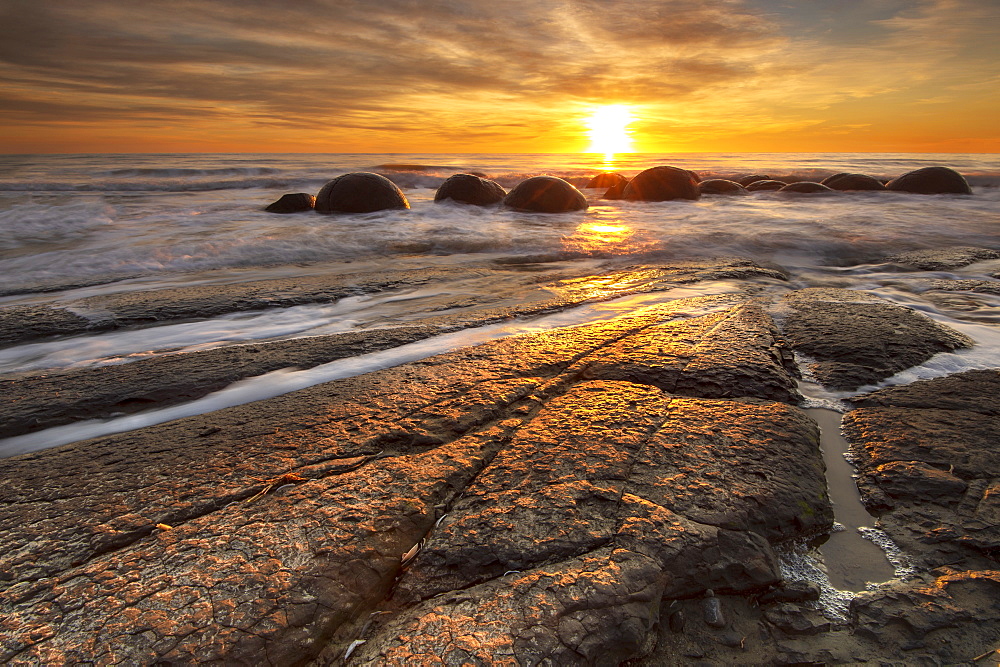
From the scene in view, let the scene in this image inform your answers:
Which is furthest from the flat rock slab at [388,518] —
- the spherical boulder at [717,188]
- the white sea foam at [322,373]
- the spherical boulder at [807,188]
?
the spherical boulder at [807,188]

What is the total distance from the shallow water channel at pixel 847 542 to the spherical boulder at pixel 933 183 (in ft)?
55.4

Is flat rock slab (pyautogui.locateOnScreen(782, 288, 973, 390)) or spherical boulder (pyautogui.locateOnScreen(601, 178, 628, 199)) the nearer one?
flat rock slab (pyautogui.locateOnScreen(782, 288, 973, 390))

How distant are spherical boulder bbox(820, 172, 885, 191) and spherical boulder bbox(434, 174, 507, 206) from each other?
35.8 feet

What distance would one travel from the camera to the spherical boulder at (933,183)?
14.4 meters

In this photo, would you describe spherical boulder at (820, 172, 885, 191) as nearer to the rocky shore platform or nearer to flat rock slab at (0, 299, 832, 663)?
the rocky shore platform

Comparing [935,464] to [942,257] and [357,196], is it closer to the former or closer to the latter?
[942,257]

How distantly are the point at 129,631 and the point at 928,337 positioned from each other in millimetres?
3769

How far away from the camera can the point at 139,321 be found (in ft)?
12.3

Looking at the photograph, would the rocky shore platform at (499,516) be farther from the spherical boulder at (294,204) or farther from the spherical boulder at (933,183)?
the spherical boulder at (933,183)

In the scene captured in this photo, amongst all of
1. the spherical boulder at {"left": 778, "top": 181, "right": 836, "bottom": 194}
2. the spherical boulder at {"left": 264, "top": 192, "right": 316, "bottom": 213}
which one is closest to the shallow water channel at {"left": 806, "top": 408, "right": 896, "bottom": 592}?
the spherical boulder at {"left": 264, "top": 192, "right": 316, "bottom": 213}

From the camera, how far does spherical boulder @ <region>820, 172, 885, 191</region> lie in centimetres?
1517

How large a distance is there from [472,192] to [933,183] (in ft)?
42.9

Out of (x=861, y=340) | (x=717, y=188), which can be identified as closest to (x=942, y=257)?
(x=861, y=340)

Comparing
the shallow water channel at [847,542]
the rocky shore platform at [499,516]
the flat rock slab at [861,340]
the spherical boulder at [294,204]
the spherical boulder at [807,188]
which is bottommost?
the shallow water channel at [847,542]
